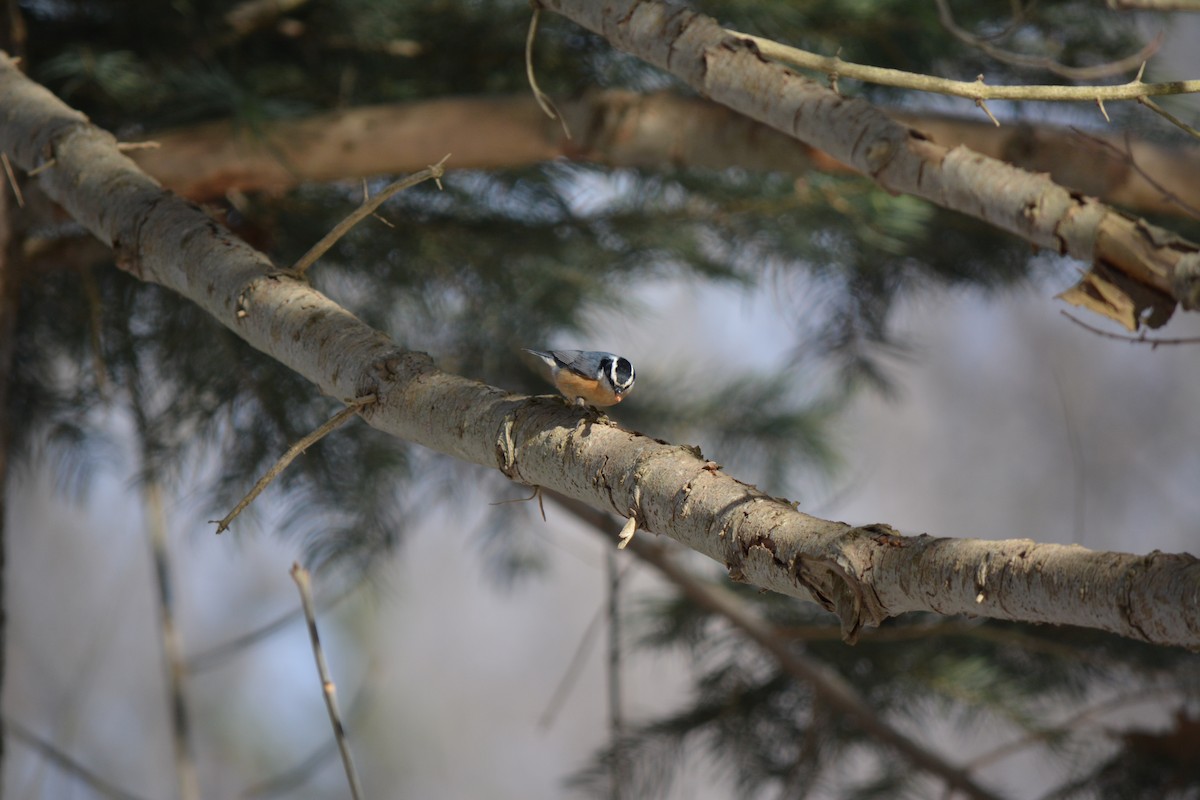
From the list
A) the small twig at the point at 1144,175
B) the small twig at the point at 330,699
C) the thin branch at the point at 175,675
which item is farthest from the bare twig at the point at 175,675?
the small twig at the point at 1144,175

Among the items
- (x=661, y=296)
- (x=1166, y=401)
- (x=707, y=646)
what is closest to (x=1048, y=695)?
(x=707, y=646)

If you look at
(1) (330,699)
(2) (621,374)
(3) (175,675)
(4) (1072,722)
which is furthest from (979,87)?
(3) (175,675)

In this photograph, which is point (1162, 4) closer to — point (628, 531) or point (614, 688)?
point (628, 531)

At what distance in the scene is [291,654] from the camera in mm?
1890

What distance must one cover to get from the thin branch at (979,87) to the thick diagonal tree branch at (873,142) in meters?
0.01

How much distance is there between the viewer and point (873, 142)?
1.35ft

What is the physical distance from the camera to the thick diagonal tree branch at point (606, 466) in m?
0.23

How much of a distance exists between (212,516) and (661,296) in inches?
53.2

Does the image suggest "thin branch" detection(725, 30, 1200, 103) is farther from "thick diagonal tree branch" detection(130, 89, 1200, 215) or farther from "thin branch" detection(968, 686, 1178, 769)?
"thin branch" detection(968, 686, 1178, 769)

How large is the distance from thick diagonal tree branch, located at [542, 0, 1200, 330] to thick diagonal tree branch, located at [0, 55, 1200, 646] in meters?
0.16

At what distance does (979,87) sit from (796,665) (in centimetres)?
38

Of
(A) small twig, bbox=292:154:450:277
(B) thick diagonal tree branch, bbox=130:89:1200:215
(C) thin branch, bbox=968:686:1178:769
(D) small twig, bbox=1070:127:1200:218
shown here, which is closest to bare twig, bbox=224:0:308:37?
(B) thick diagonal tree branch, bbox=130:89:1200:215

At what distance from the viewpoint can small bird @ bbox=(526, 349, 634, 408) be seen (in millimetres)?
297

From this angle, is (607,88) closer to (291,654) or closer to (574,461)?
(574,461)
